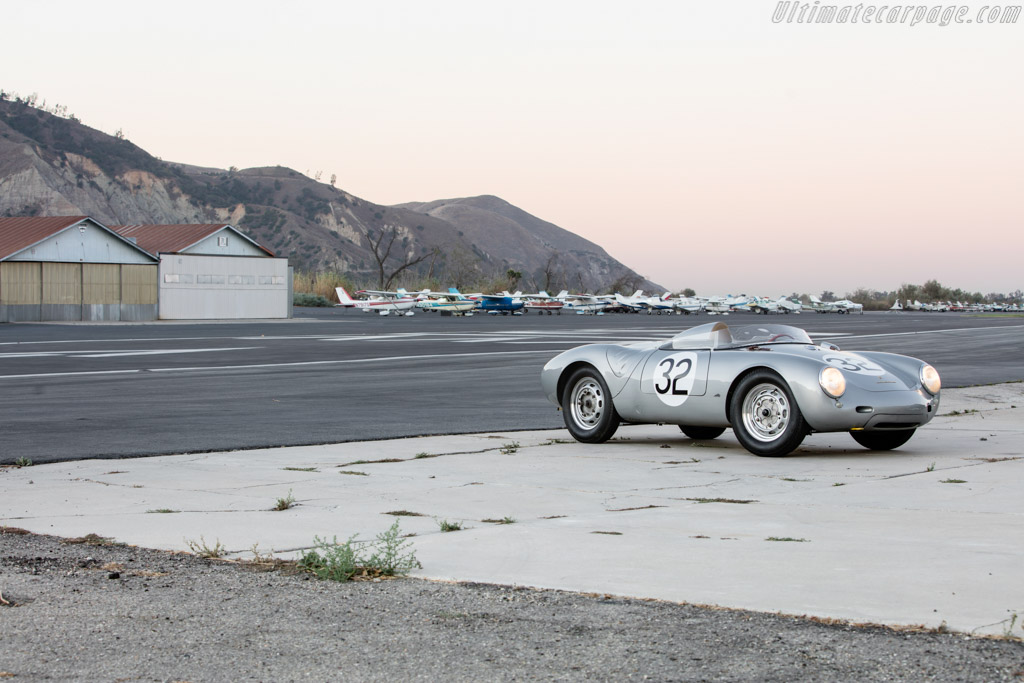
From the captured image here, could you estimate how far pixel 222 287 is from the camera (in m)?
71.8

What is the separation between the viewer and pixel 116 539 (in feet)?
23.0

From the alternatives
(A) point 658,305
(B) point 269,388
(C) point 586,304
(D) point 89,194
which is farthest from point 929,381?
(D) point 89,194

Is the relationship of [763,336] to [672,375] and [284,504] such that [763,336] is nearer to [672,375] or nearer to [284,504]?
[672,375]

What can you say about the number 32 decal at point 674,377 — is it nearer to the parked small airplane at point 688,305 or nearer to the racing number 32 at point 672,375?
the racing number 32 at point 672,375

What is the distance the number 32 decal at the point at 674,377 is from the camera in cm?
1163

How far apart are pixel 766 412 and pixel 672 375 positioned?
1081mm

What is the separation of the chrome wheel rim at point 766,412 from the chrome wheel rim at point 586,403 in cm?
177

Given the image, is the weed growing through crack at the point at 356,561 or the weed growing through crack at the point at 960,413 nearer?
the weed growing through crack at the point at 356,561

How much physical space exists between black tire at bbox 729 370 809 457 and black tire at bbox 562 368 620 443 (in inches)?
57.5

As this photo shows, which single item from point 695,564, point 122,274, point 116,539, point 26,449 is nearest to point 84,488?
point 116,539

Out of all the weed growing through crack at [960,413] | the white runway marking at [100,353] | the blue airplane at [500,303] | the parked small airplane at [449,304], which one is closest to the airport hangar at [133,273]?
the parked small airplane at [449,304]

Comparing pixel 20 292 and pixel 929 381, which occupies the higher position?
pixel 929 381

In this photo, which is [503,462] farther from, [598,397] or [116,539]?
[116,539]

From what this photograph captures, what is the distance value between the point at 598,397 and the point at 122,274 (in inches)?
2345
